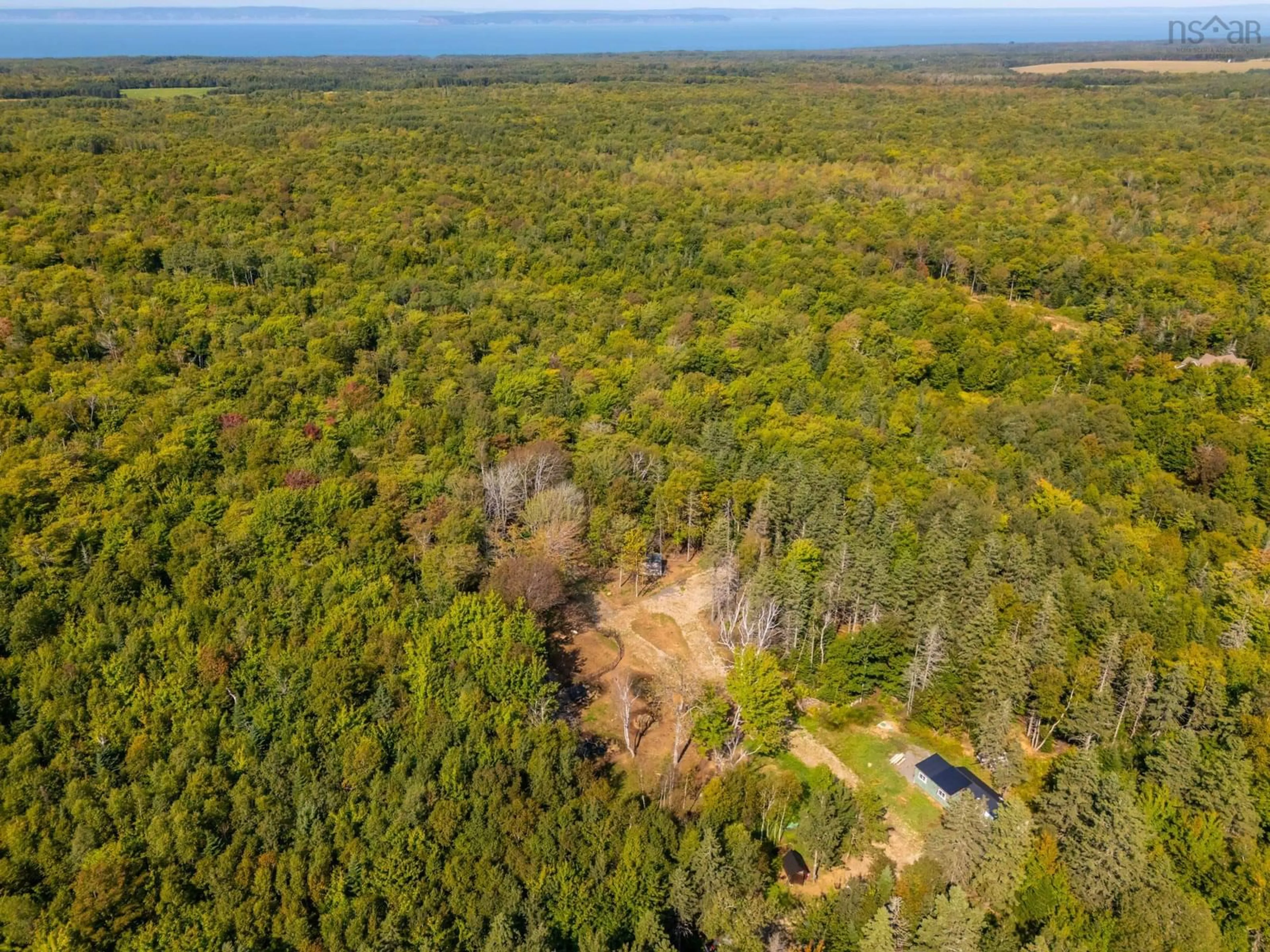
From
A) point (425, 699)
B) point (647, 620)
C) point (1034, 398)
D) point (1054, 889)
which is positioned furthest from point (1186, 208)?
point (425, 699)

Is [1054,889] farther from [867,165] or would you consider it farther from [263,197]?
[867,165]

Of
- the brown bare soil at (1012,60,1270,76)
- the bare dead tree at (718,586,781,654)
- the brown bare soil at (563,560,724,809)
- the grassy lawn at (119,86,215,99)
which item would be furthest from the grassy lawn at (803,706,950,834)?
the brown bare soil at (1012,60,1270,76)

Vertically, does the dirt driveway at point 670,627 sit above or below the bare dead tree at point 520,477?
below

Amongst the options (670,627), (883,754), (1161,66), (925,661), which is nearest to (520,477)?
(670,627)

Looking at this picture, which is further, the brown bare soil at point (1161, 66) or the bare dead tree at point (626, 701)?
the brown bare soil at point (1161, 66)

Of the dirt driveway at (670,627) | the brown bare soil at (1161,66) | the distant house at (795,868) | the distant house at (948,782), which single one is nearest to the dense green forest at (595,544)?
the distant house at (795,868)

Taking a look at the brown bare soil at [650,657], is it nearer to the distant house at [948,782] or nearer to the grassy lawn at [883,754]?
the grassy lawn at [883,754]
